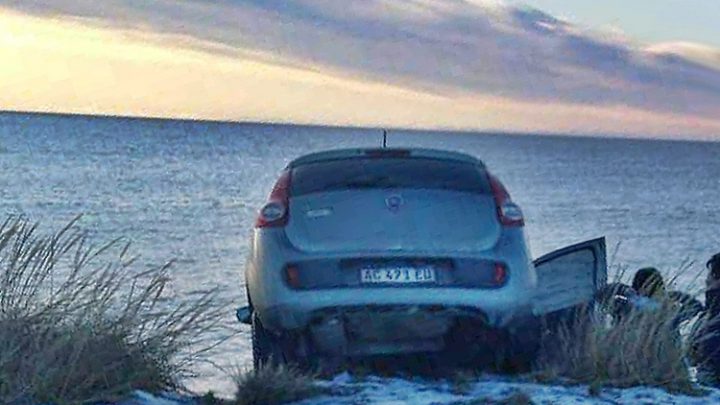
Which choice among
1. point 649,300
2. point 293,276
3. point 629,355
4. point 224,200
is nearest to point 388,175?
point 293,276

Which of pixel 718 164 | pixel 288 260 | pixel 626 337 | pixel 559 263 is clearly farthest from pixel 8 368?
pixel 718 164

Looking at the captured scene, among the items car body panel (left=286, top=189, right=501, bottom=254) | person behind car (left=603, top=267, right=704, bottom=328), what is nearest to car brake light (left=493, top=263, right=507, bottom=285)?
car body panel (left=286, top=189, right=501, bottom=254)

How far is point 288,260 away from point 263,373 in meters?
1.06

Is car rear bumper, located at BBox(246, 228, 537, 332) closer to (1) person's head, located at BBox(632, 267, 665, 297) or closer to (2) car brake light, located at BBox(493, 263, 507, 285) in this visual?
(2) car brake light, located at BBox(493, 263, 507, 285)

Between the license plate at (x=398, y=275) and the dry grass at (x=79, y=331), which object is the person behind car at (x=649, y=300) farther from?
the dry grass at (x=79, y=331)

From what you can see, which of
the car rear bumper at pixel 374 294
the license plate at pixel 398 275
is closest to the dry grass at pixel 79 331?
the car rear bumper at pixel 374 294

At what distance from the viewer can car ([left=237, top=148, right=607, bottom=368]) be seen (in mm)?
9219

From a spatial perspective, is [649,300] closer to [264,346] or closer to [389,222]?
[389,222]

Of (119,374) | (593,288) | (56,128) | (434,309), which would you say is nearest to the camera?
(119,374)

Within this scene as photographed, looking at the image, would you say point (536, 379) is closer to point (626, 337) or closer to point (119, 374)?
point (626, 337)

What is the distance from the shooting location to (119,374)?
27.4ft

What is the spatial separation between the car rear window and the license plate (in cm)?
56

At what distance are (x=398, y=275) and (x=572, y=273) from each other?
250 centimetres

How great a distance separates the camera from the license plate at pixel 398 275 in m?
9.21
